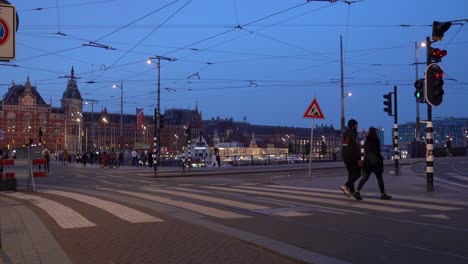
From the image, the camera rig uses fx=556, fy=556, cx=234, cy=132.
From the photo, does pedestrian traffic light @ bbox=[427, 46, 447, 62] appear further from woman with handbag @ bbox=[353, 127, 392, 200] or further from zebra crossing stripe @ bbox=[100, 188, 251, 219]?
zebra crossing stripe @ bbox=[100, 188, 251, 219]

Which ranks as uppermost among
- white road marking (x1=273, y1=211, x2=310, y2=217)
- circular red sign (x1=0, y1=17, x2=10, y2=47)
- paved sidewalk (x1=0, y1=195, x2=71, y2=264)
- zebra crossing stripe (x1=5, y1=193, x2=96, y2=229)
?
circular red sign (x1=0, y1=17, x2=10, y2=47)

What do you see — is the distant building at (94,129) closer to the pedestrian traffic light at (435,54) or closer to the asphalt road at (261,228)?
the pedestrian traffic light at (435,54)

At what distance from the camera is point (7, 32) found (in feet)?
24.4

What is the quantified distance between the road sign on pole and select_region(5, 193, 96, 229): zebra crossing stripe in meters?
4.24

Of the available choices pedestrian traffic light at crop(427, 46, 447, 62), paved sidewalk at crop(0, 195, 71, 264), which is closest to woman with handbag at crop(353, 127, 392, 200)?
pedestrian traffic light at crop(427, 46, 447, 62)

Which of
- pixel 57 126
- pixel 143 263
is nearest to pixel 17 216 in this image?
pixel 143 263

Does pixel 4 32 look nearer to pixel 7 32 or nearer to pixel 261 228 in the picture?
pixel 7 32

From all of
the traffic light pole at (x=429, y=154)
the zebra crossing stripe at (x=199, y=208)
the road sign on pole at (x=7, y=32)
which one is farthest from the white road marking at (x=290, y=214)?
the road sign on pole at (x=7, y=32)

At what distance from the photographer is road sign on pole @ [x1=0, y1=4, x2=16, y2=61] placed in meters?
7.34

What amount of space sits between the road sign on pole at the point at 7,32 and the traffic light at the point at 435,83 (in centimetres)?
1230

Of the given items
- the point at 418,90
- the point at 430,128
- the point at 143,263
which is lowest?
the point at 143,263

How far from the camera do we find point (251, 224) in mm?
10664

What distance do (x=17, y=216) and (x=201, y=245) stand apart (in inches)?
232

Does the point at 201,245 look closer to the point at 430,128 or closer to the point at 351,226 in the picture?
the point at 351,226
